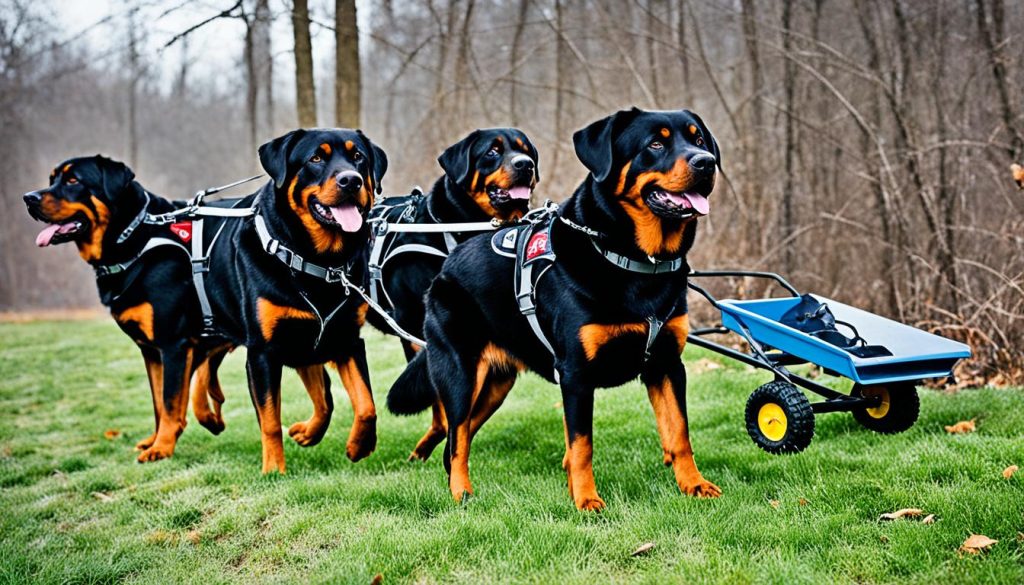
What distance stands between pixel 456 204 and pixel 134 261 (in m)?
2.11

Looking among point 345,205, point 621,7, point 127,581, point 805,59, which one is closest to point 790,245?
point 805,59

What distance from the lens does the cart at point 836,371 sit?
3.54 metres

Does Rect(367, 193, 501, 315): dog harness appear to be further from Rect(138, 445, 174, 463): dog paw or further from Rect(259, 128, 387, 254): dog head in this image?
Rect(138, 445, 174, 463): dog paw

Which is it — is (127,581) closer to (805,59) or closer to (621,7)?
(805,59)

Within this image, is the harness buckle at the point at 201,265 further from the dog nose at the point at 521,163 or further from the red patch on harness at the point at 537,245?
the red patch on harness at the point at 537,245

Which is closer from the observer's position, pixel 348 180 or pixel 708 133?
pixel 708 133

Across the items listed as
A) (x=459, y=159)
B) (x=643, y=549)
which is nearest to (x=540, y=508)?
(x=643, y=549)

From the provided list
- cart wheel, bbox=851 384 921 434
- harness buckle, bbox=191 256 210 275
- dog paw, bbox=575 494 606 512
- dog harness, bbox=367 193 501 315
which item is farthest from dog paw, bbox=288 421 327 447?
cart wheel, bbox=851 384 921 434

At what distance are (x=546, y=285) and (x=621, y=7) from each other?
9.34m

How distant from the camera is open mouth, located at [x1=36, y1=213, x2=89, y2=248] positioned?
518 cm

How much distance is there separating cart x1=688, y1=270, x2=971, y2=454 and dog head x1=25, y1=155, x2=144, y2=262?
369 centimetres

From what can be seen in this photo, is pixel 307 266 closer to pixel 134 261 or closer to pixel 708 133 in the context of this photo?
pixel 134 261

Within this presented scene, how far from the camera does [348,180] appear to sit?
424cm

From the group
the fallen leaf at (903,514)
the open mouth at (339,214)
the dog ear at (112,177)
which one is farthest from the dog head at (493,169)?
the fallen leaf at (903,514)
